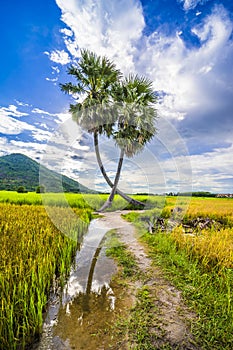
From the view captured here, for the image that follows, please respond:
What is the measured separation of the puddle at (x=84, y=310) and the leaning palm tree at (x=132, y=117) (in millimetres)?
9917

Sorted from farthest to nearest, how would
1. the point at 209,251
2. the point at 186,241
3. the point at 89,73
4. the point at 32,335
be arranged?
the point at 89,73 < the point at 186,241 < the point at 209,251 < the point at 32,335

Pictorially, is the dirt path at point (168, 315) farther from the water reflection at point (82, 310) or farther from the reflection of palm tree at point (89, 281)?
the reflection of palm tree at point (89, 281)

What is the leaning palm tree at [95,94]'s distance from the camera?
14.3 meters

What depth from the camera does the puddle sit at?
2.47 metres

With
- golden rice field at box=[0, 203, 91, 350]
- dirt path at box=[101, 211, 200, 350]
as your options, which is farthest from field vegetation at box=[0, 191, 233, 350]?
dirt path at box=[101, 211, 200, 350]

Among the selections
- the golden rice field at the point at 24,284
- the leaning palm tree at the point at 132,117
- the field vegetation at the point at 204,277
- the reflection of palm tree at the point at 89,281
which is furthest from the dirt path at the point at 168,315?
the leaning palm tree at the point at 132,117

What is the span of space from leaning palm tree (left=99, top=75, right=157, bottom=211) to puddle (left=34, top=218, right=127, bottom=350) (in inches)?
390

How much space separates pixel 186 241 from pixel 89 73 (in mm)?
12994

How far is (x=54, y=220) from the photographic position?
7.55 meters

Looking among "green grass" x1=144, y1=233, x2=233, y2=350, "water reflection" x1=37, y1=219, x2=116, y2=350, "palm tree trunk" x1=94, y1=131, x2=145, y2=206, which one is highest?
"palm tree trunk" x1=94, y1=131, x2=145, y2=206

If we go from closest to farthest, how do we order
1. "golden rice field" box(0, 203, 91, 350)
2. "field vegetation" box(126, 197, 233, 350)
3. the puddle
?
"golden rice field" box(0, 203, 91, 350) → the puddle → "field vegetation" box(126, 197, 233, 350)

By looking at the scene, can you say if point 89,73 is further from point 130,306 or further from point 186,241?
A: point 130,306

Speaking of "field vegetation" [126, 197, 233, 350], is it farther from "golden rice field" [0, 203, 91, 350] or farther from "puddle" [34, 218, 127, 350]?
"golden rice field" [0, 203, 91, 350]

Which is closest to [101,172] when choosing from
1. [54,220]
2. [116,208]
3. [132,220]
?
[116,208]
